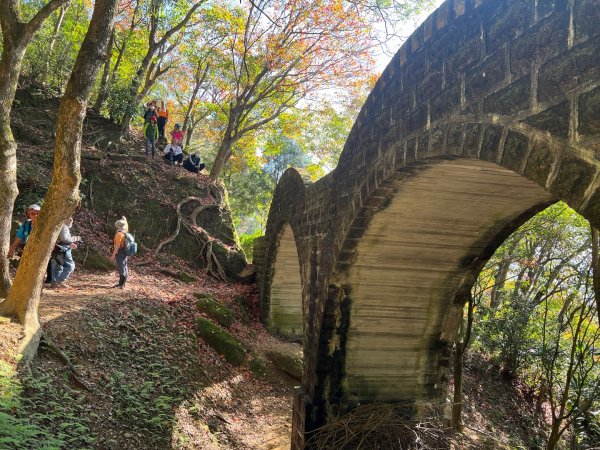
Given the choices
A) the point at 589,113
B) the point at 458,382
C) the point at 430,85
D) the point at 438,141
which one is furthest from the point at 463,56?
the point at 458,382

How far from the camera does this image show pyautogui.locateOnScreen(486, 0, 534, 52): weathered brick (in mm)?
2307

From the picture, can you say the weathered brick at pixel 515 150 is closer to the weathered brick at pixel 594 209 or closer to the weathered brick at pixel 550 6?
the weathered brick at pixel 594 209

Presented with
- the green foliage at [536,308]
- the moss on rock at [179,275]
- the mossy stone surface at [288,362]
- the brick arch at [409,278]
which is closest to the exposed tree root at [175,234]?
the moss on rock at [179,275]

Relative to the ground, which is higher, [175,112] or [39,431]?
[175,112]

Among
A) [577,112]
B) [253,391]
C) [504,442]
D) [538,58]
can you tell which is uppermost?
[538,58]

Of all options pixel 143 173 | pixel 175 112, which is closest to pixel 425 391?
pixel 143 173

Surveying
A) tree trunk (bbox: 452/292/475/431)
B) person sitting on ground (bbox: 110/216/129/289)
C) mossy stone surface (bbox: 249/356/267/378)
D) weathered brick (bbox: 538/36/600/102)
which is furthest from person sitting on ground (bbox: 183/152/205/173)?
weathered brick (bbox: 538/36/600/102)

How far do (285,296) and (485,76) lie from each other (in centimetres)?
867

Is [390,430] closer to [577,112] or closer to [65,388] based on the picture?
[65,388]

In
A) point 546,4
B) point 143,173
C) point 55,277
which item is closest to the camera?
point 546,4

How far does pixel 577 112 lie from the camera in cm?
182

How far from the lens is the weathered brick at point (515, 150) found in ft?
6.99

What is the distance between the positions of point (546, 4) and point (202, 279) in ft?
32.1

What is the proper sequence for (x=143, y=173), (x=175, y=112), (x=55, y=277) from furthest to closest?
(x=175, y=112)
(x=143, y=173)
(x=55, y=277)
